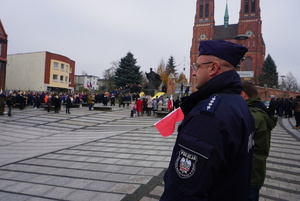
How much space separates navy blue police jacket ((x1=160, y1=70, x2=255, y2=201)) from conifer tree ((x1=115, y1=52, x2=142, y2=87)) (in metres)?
49.8

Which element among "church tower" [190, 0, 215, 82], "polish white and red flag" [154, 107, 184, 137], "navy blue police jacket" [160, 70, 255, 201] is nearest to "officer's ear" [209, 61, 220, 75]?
"navy blue police jacket" [160, 70, 255, 201]

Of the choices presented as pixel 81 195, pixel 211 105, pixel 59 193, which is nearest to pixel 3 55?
pixel 59 193

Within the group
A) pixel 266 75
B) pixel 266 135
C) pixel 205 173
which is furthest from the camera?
pixel 266 75

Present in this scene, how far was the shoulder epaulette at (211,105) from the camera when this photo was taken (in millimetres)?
1397

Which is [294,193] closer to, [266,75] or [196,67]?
[196,67]

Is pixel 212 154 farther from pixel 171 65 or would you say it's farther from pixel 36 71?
pixel 171 65

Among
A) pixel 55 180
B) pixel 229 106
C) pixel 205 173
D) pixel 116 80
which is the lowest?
pixel 55 180

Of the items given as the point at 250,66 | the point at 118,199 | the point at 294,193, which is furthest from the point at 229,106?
the point at 250,66

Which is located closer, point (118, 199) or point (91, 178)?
point (118, 199)

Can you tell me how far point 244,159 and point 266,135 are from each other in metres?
1.53

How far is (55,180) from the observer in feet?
17.4

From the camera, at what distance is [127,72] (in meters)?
51.2

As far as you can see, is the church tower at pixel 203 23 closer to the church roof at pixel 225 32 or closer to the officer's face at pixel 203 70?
the church roof at pixel 225 32

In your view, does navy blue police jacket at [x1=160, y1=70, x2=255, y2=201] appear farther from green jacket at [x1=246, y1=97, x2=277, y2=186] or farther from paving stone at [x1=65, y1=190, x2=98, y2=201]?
paving stone at [x1=65, y1=190, x2=98, y2=201]
